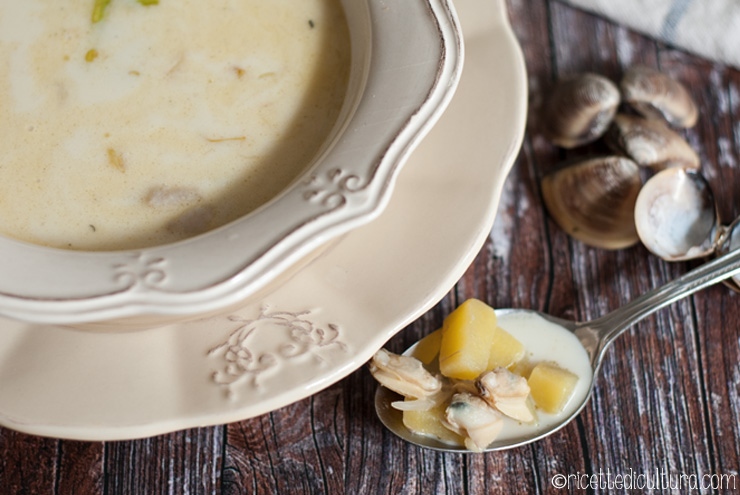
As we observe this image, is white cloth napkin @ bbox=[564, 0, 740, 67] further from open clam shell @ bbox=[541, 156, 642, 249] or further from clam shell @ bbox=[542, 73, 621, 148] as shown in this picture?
open clam shell @ bbox=[541, 156, 642, 249]

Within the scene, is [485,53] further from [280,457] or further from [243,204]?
[280,457]

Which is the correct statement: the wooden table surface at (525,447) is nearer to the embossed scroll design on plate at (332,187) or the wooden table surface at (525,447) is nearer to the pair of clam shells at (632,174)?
the pair of clam shells at (632,174)

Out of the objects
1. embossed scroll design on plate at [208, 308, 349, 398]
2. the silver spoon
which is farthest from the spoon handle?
embossed scroll design on plate at [208, 308, 349, 398]

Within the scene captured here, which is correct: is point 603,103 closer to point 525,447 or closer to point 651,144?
point 651,144

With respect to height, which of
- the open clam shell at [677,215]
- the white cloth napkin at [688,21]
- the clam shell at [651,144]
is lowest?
the open clam shell at [677,215]

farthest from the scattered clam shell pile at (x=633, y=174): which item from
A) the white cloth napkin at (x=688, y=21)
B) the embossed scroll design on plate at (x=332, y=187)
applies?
the embossed scroll design on plate at (x=332, y=187)

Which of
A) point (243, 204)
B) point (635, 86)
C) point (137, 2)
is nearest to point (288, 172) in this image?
point (243, 204)

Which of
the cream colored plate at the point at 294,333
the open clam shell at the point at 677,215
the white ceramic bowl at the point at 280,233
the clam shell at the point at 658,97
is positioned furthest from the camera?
the clam shell at the point at 658,97
